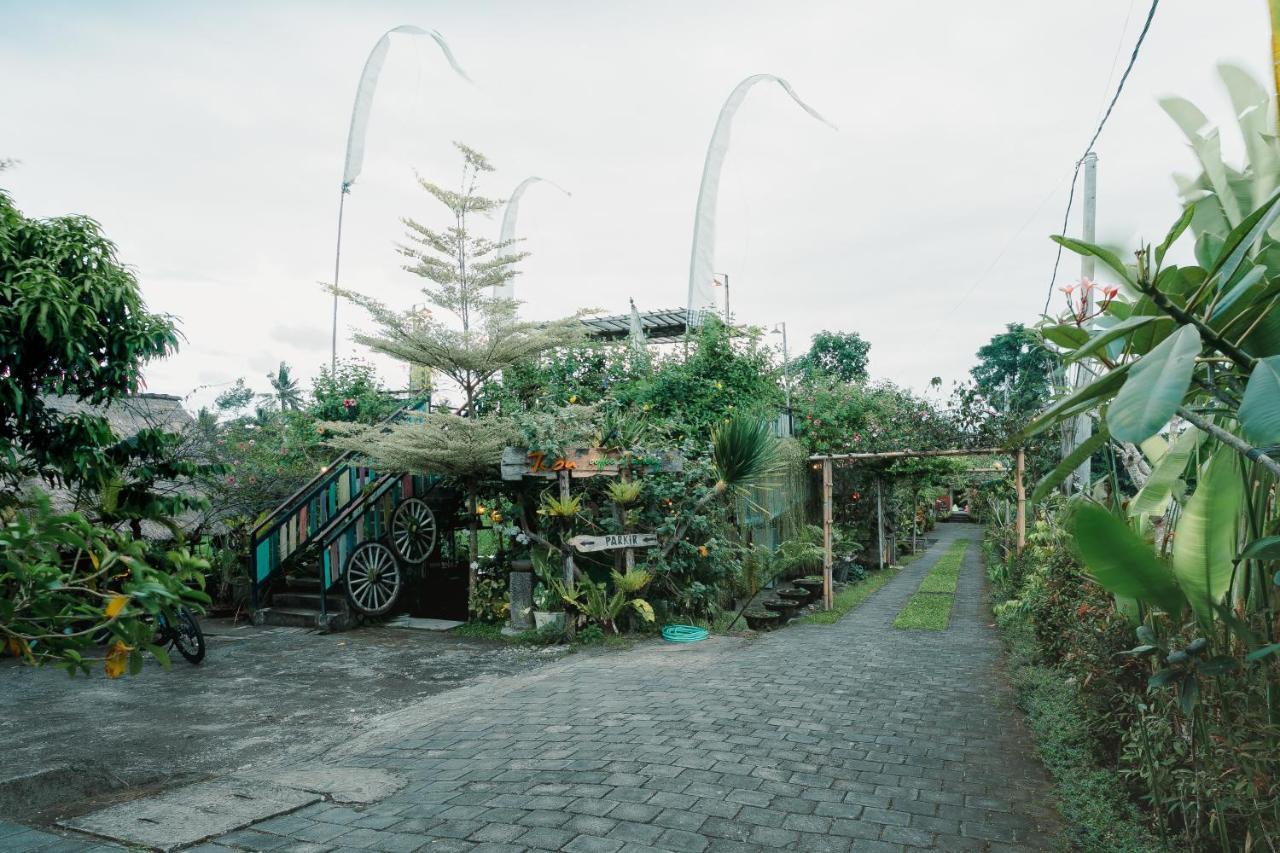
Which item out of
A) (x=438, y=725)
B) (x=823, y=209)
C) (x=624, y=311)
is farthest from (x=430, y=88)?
(x=438, y=725)

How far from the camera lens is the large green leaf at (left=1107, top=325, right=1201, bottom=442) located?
1209 millimetres

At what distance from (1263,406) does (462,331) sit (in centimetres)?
823

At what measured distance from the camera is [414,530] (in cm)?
959

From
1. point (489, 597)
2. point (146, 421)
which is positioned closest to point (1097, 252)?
point (489, 597)

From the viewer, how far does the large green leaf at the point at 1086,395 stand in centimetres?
153

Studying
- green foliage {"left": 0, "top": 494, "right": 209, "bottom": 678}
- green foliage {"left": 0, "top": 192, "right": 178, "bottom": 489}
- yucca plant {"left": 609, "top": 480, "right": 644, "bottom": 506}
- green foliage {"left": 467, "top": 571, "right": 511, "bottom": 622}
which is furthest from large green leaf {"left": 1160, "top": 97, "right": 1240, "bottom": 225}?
green foliage {"left": 467, "top": 571, "right": 511, "bottom": 622}

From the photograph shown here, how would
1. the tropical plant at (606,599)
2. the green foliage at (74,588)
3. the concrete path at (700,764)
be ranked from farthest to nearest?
the tropical plant at (606,599) < the concrete path at (700,764) < the green foliage at (74,588)

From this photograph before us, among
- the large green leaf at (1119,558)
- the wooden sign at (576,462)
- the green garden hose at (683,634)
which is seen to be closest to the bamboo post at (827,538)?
the green garden hose at (683,634)

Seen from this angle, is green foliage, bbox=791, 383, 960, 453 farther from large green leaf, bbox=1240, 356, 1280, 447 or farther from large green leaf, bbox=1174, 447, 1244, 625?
large green leaf, bbox=1240, 356, 1280, 447

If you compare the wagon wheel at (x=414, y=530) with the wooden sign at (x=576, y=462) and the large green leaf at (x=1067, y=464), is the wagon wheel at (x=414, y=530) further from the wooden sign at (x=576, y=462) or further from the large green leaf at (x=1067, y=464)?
the large green leaf at (x=1067, y=464)

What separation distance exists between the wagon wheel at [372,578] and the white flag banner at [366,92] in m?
8.08

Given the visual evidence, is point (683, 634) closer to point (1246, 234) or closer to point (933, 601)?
point (933, 601)

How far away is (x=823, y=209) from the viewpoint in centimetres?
1076

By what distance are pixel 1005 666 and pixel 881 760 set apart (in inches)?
126
